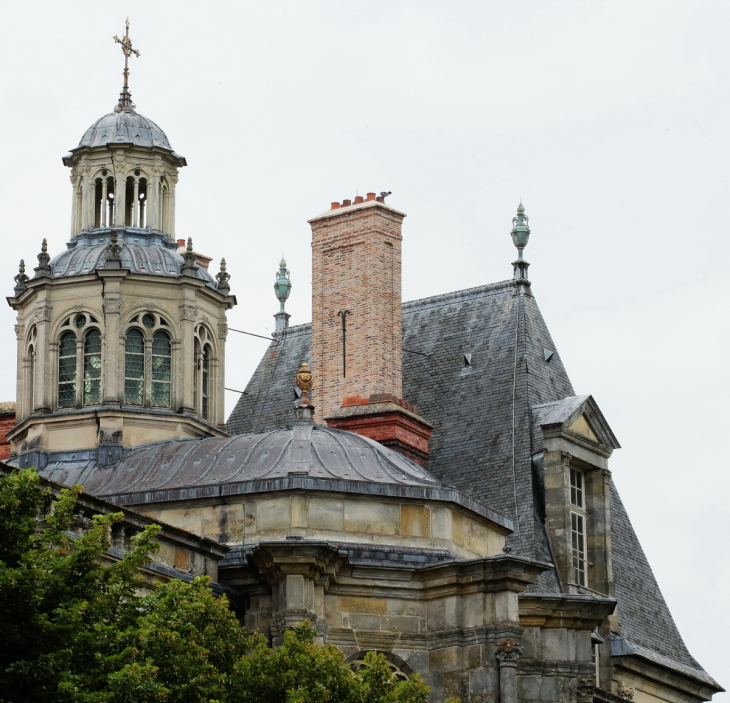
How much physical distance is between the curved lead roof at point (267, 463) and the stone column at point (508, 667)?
3.15 m

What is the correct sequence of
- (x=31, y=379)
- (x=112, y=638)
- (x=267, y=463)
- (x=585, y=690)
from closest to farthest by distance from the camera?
(x=112, y=638), (x=267, y=463), (x=585, y=690), (x=31, y=379)

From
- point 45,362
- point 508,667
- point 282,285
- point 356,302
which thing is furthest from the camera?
point 282,285

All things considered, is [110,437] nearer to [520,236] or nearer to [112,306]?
[112,306]

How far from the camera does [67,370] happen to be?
44.0m

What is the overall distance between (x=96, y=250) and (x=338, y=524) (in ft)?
29.3

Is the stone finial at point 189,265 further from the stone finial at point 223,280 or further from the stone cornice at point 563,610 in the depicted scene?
the stone cornice at point 563,610

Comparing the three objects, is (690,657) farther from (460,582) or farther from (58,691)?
(58,691)

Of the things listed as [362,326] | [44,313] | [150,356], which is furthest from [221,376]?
[44,313]

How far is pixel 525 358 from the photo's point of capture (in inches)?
1866

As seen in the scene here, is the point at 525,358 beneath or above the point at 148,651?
above

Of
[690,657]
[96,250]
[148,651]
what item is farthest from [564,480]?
[148,651]

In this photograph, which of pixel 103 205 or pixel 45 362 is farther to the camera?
pixel 103 205

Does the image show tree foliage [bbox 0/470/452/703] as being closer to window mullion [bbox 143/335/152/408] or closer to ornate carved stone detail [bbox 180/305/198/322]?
window mullion [bbox 143/335/152/408]

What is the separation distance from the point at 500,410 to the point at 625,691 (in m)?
6.05
